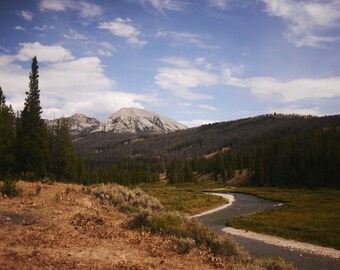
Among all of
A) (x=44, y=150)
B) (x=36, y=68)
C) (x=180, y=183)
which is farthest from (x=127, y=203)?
(x=180, y=183)

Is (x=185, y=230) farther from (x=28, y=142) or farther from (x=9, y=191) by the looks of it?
(x=28, y=142)

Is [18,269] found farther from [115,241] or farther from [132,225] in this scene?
[132,225]

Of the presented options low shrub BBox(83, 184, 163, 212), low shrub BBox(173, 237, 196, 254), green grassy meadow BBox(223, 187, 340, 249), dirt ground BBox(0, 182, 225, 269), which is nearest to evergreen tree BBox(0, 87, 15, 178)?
low shrub BBox(83, 184, 163, 212)

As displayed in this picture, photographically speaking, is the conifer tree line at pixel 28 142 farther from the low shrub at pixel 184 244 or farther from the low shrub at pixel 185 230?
the low shrub at pixel 184 244

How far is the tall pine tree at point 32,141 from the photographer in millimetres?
56406

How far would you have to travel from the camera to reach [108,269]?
14039 millimetres

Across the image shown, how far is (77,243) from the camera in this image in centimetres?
1731

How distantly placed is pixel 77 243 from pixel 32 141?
4386 cm

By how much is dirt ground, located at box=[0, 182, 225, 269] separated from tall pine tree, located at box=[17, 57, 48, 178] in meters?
33.0

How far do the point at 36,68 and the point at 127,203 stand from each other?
46614 millimetres

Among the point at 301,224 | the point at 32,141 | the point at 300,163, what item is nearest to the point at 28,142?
the point at 32,141

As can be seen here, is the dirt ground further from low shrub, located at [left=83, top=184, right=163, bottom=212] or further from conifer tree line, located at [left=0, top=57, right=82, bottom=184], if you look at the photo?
Answer: conifer tree line, located at [left=0, top=57, right=82, bottom=184]

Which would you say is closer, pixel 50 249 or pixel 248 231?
pixel 50 249

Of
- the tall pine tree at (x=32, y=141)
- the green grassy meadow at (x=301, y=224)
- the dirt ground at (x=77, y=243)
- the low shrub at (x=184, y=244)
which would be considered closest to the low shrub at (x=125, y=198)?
the dirt ground at (x=77, y=243)
